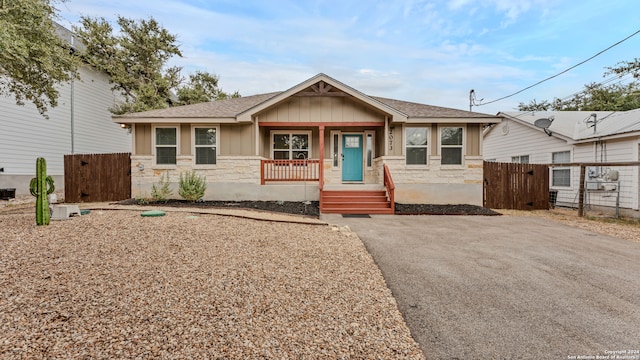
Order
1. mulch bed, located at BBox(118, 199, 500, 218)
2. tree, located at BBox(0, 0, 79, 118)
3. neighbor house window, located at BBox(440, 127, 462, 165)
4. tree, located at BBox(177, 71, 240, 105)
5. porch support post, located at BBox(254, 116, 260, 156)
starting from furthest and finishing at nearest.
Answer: tree, located at BBox(177, 71, 240, 105)
neighbor house window, located at BBox(440, 127, 462, 165)
porch support post, located at BBox(254, 116, 260, 156)
mulch bed, located at BBox(118, 199, 500, 218)
tree, located at BBox(0, 0, 79, 118)

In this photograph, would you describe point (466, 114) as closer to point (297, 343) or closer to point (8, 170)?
point (297, 343)

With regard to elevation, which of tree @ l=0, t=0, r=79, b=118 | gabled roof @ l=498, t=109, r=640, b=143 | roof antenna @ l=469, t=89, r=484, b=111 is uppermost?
roof antenna @ l=469, t=89, r=484, b=111

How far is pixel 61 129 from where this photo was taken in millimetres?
13383

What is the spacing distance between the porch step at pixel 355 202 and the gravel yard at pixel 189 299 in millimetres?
4063

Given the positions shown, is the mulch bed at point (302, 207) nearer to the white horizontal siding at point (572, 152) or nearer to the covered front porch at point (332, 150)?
the covered front porch at point (332, 150)

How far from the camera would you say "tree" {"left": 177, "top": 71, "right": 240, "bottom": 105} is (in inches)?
781

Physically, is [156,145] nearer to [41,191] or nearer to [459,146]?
[41,191]

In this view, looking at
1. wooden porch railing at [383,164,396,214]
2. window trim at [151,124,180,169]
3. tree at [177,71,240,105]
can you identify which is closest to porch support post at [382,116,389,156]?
wooden porch railing at [383,164,396,214]

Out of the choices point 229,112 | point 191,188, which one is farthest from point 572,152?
point 191,188

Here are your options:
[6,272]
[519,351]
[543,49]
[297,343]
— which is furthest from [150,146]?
[543,49]

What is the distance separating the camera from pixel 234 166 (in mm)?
10227

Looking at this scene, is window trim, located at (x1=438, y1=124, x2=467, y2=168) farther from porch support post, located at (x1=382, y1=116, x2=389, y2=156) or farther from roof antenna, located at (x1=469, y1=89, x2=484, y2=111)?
roof antenna, located at (x1=469, y1=89, x2=484, y2=111)

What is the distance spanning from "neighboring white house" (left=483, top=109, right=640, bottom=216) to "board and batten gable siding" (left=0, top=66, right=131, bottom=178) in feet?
69.8

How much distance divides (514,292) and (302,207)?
657cm
